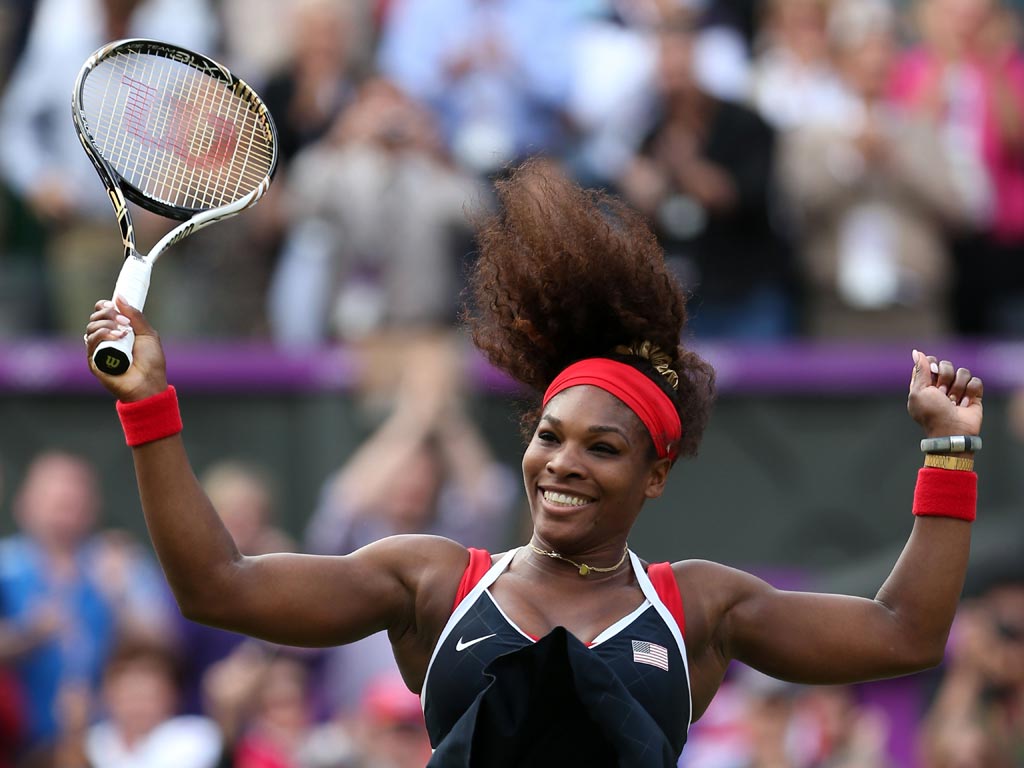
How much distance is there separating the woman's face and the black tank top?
168 mm

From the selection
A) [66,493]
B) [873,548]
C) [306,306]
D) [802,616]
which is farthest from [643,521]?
[802,616]

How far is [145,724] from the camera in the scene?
277 inches

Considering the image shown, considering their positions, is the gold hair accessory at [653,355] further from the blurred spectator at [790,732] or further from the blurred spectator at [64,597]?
the blurred spectator at [64,597]

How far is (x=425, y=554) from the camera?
3709 millimetres

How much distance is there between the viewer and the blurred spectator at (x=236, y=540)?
745 centimetres

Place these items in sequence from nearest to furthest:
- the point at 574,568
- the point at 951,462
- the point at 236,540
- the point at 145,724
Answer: the point at 574,568
the point at 951,462
the point at 145,724
the point at 236,540

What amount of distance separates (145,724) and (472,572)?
3.66 m

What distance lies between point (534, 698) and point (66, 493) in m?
4.53

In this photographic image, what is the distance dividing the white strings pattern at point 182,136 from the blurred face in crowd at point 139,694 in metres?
3.28

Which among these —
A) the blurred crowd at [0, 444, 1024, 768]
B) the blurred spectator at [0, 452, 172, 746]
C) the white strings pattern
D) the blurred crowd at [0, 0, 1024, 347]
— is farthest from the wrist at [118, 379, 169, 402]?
the blurred crowd at [0, 0, 1024, 347]

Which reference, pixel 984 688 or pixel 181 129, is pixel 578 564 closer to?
pixel 181 129

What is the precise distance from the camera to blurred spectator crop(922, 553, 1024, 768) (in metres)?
6.98

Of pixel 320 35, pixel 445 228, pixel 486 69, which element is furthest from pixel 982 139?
pixel 320 35

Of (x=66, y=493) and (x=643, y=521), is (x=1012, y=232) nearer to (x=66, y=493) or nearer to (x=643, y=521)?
(x=643, y=521)
